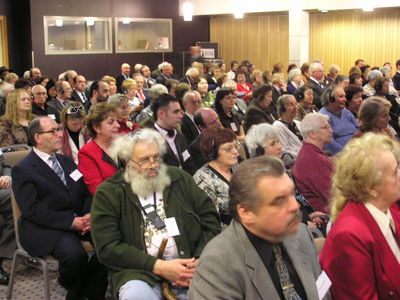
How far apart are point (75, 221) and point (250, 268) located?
204cm

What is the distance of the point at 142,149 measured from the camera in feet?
10.2

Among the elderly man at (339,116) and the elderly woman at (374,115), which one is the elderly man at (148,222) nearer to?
the elderly woman at (374,115)

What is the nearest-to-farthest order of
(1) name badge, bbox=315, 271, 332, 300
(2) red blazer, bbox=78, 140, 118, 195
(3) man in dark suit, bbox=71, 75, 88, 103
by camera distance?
1. (1) name badge, bbox=315, 271, 332, 300
2. (2) red blazer, bbox=78, 140, 118, 195
3. (3) man in dark suit, bbox=71, 75, 88, 103

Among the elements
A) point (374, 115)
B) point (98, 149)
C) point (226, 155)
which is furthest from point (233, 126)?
point (226, 155)

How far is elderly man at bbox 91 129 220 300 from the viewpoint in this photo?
280 centimetres

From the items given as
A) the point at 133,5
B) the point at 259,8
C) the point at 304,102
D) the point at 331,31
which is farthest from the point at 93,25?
the point at 304,102

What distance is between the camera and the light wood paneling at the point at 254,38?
1581cm

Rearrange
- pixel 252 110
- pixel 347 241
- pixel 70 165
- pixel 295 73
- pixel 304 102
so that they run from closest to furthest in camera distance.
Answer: pixel 347 241, pixel 70 165, pixel 252 110, pixel 304 102, pixel 295 73

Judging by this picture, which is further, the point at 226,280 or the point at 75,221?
the point at 75,221

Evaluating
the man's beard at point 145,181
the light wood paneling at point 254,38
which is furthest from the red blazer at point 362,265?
the light wood paneling at point 254,38

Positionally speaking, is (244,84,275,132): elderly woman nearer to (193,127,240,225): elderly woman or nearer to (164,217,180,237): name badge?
(193,127,240,225): elderly woman

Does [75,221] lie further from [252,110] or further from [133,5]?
[133,5]

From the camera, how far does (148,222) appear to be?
2.96m

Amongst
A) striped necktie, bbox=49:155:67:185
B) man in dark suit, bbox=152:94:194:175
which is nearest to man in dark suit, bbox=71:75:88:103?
man in dark suit, bbox=152:94:194:175
